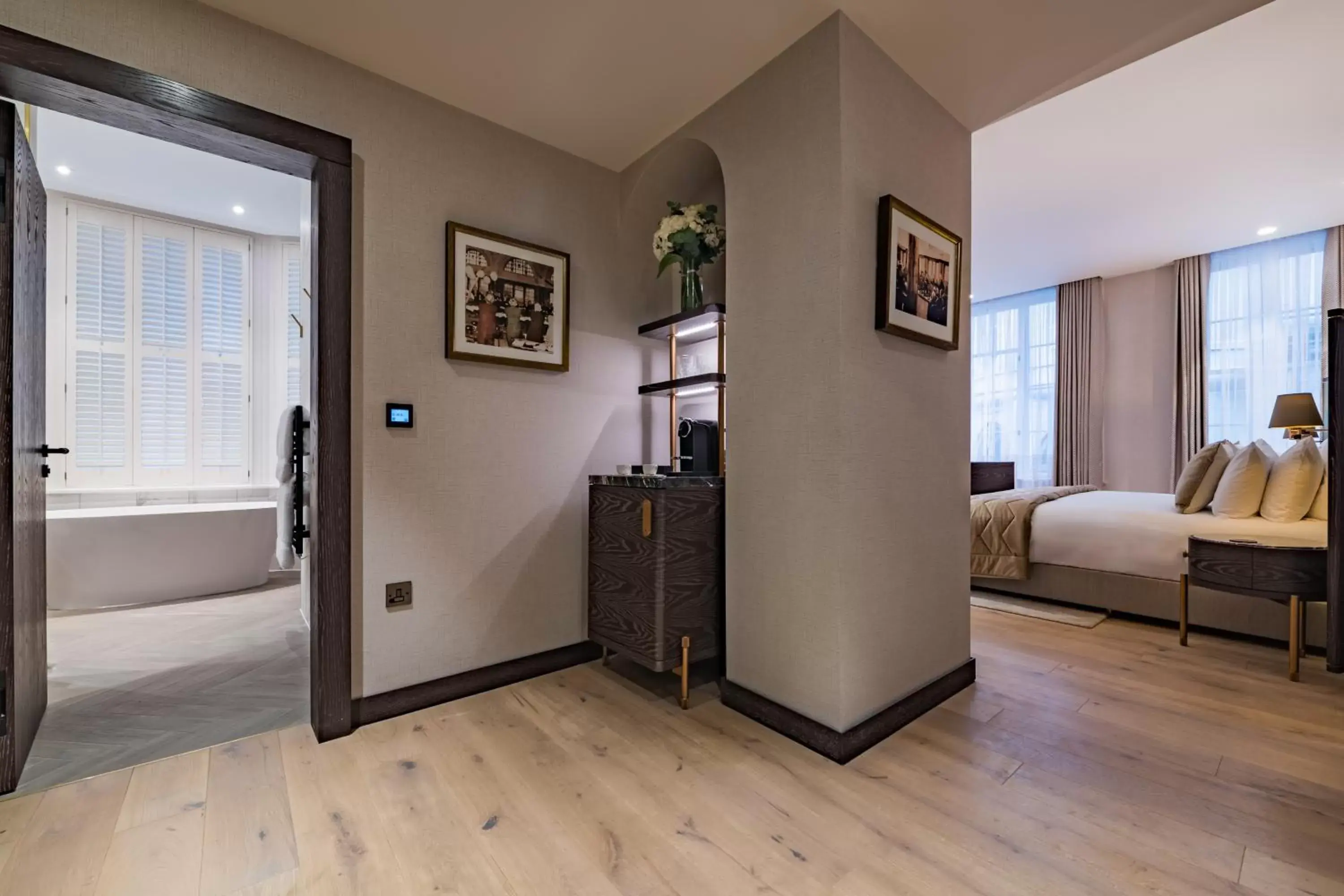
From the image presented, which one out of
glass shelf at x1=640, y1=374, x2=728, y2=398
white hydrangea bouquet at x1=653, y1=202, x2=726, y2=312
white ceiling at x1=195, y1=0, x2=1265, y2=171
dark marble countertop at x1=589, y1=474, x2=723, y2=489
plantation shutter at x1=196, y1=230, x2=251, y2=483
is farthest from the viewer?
plantation shutter at x1=196, y1=230, x2=251, y2=483

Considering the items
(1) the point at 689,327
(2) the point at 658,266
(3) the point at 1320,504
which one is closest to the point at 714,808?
(1) the point at 689,327

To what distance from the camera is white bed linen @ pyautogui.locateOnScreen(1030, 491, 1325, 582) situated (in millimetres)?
2922

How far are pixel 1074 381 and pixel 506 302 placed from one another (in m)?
6.25

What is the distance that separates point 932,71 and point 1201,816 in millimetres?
2379

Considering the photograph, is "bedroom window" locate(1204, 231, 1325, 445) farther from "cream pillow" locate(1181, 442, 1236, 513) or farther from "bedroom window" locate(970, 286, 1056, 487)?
"cream pillow" locate(1181, 442, 1236, 513)

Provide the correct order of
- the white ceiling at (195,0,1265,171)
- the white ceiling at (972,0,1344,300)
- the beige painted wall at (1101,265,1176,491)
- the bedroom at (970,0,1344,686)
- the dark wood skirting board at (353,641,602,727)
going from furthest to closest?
the beige painted wall at (1101,265,1176,491)
the bedroom at (970,0,1344,686)
the white ceiling at (972,0,1344,300)
the dark wood skirting board at (353,641,602,727)
the white ceiling at (195,0,1265,171)

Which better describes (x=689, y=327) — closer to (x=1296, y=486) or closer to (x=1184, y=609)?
(x=1184, y=609)

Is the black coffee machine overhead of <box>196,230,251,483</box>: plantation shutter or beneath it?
beneath

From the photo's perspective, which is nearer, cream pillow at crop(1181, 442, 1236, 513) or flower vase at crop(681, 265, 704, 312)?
flower vase at crop(681, 265, 704, 312)

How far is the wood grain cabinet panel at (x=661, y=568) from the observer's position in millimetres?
2141

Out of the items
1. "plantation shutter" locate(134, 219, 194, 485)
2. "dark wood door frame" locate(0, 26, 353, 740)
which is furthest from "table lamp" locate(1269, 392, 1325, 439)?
"plantation shutter" locate(134, 219, 194, 485)

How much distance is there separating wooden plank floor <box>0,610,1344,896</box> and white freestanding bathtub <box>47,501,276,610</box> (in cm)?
267

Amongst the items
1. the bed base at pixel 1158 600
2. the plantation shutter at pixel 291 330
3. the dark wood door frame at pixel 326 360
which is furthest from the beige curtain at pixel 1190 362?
the plantation shutter at pixel 291 330

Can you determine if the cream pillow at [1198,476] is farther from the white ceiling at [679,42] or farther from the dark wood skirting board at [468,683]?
the dark wood skirting board at [468,683]
